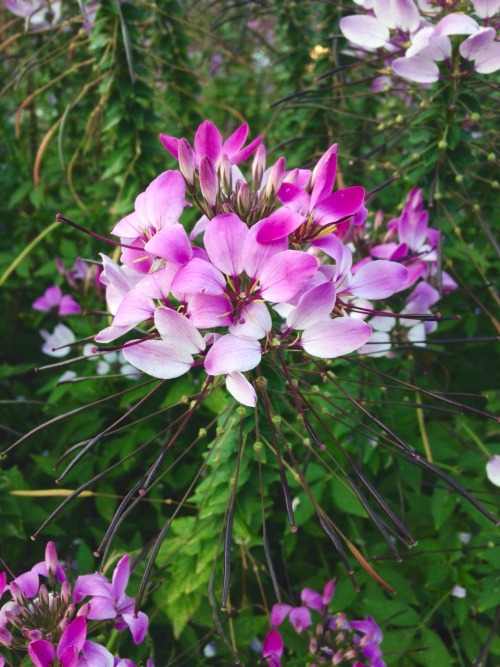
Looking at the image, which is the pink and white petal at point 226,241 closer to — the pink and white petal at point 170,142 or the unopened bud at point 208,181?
the unopened bud at point 208,181

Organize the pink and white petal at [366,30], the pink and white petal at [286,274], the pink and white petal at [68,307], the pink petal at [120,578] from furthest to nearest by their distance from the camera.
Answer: the pink and white petal at [68,307], the pink and white petal at [366,30], the pink petal at [120,578], the pink and white petal at [286,274]

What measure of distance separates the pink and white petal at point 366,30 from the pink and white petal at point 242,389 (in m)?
0.67

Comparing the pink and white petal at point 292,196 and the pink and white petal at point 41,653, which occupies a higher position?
the pink and white petal at point 292,196

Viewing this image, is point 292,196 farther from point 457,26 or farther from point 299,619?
point 299,619

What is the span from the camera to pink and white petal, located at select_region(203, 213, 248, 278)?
65cm

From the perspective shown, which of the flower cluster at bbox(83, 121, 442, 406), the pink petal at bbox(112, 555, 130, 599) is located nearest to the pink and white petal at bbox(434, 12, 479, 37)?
the flower cluster at bbox(83, 121, 442, 406)

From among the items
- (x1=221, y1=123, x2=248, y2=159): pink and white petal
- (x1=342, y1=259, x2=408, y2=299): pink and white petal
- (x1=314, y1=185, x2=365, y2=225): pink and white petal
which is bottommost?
(x1=342, y1=259, x2=408, y2=299): pink and white petal

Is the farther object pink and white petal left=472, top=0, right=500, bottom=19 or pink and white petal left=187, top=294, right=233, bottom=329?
pink and white petal left=472, top=0, right=500, bottom=19

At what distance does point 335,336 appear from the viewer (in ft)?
2.24

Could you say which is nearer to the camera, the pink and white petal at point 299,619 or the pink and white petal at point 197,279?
the pink and white petal at point 197,279

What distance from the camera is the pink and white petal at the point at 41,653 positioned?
0.72m

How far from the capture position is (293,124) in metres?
1.80

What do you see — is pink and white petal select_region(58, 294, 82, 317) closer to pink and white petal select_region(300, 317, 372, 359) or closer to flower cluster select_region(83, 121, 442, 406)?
flower cluster select_region(83, 121, 442, 406)

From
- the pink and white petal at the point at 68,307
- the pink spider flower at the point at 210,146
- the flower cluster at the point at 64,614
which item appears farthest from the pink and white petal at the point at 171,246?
the pink and white petal at the point at 68,307
